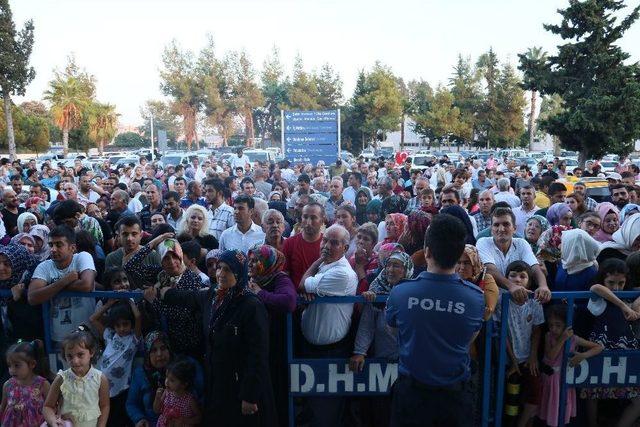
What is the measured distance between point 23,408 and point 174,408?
3.42ft

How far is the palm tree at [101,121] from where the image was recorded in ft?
165

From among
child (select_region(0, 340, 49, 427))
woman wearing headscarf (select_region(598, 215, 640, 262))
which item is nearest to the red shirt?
child (select_region(0, 340, 49, 427))

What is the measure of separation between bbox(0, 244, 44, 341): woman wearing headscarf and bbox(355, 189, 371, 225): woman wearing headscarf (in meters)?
5.31

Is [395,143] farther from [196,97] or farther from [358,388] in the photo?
[358,388]

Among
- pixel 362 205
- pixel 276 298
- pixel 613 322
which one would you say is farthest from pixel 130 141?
pixel 613 322

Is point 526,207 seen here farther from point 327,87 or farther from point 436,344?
point 327,87

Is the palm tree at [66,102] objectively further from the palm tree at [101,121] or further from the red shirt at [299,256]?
the red shirt at [299,256]

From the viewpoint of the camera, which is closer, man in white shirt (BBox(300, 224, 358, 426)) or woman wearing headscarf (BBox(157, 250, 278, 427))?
woman wearing headscarf (BBox(157, 250, 278, 427))

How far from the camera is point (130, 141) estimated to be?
71.4m

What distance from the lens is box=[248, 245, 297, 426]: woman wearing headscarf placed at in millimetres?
3525

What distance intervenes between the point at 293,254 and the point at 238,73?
169ft

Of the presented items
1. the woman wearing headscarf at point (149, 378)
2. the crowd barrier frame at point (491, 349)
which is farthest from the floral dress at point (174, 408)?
the crowd barrier frame at point (491, 349)

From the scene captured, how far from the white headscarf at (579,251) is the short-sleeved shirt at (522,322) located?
0.54 m

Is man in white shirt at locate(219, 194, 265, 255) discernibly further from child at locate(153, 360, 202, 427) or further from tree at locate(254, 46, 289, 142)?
tree at locate(254, 46, 289, 142)
